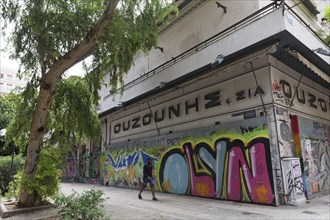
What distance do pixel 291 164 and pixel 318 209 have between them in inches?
57.8

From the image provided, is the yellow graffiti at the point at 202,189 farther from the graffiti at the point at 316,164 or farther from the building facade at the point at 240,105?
the graffiti at the point at 316,164

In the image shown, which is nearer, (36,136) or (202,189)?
(36,136)

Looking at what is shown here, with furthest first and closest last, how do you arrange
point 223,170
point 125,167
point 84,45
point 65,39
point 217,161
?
point 125,167 < point 217,161 < point 223,170 < point 65,39 < point 84,45

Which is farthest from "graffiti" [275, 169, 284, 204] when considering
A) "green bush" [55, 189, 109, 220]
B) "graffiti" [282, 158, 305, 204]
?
"green bush" [55, 189, 109, 220]

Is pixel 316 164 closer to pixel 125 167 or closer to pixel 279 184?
pixel 279 184

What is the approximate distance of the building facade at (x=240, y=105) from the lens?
8.55 metres

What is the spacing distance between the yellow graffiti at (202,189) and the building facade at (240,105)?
41 millimetres

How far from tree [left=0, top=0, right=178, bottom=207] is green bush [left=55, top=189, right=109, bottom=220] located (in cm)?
269

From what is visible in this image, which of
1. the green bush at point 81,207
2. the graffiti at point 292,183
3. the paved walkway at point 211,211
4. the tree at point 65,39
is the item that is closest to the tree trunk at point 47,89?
the tree at point 65,39

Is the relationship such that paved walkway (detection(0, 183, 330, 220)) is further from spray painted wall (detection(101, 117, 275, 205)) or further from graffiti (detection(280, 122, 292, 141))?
graffiti (detection(280, 122, 292, 141))

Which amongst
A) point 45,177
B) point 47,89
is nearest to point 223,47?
point 47,89

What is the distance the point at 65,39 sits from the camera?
776cm

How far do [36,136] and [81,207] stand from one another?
356cm

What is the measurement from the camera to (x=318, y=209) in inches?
304
